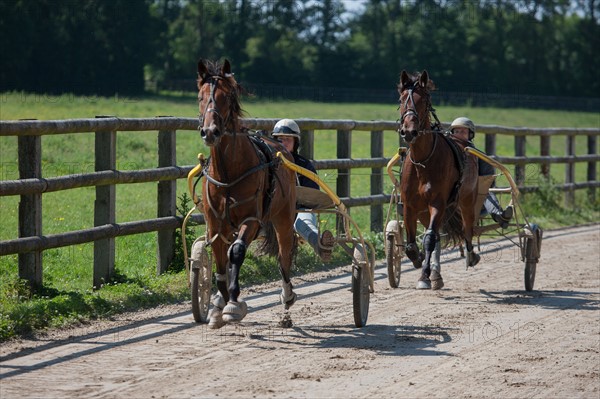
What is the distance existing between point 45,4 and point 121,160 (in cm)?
3756

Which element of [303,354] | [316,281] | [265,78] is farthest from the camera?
[265,78]

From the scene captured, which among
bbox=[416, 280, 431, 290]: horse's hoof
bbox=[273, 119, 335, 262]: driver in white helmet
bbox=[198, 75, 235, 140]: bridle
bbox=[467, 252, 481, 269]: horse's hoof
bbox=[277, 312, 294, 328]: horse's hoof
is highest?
bbox=[198, 75, 235, 140]: bridle

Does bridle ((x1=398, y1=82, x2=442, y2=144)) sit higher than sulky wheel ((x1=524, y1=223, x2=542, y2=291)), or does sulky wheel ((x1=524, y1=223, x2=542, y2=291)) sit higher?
bridle ((x1=398, y1=82, x2=442, y2=144))

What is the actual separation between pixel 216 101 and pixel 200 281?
156cm

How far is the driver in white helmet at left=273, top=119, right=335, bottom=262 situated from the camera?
884cm

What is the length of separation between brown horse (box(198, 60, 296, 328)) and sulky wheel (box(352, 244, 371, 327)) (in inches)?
35.3

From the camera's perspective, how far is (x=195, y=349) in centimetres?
732

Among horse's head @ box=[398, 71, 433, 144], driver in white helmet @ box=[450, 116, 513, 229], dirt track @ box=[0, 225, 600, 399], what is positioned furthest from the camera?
driver in white helmet @ box=[450, 116, 513, 229]

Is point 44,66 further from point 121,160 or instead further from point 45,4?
point 121,160

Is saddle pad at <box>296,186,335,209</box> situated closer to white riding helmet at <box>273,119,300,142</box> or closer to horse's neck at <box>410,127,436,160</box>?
white riding helmet at <box>273,119,300,142</box>

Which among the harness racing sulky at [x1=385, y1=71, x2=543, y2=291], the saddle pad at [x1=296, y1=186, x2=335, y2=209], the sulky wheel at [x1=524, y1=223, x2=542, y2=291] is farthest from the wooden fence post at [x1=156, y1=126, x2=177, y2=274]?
the sulky wheel at [x1=524, y1=223, x2=542, y2=291]

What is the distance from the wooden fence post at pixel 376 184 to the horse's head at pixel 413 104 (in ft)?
13.7

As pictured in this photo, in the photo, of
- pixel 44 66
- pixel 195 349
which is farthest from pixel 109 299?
pixel 44 66

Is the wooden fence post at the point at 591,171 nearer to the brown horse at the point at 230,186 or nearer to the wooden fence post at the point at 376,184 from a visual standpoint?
the wooden fence post at the point at 376,184
